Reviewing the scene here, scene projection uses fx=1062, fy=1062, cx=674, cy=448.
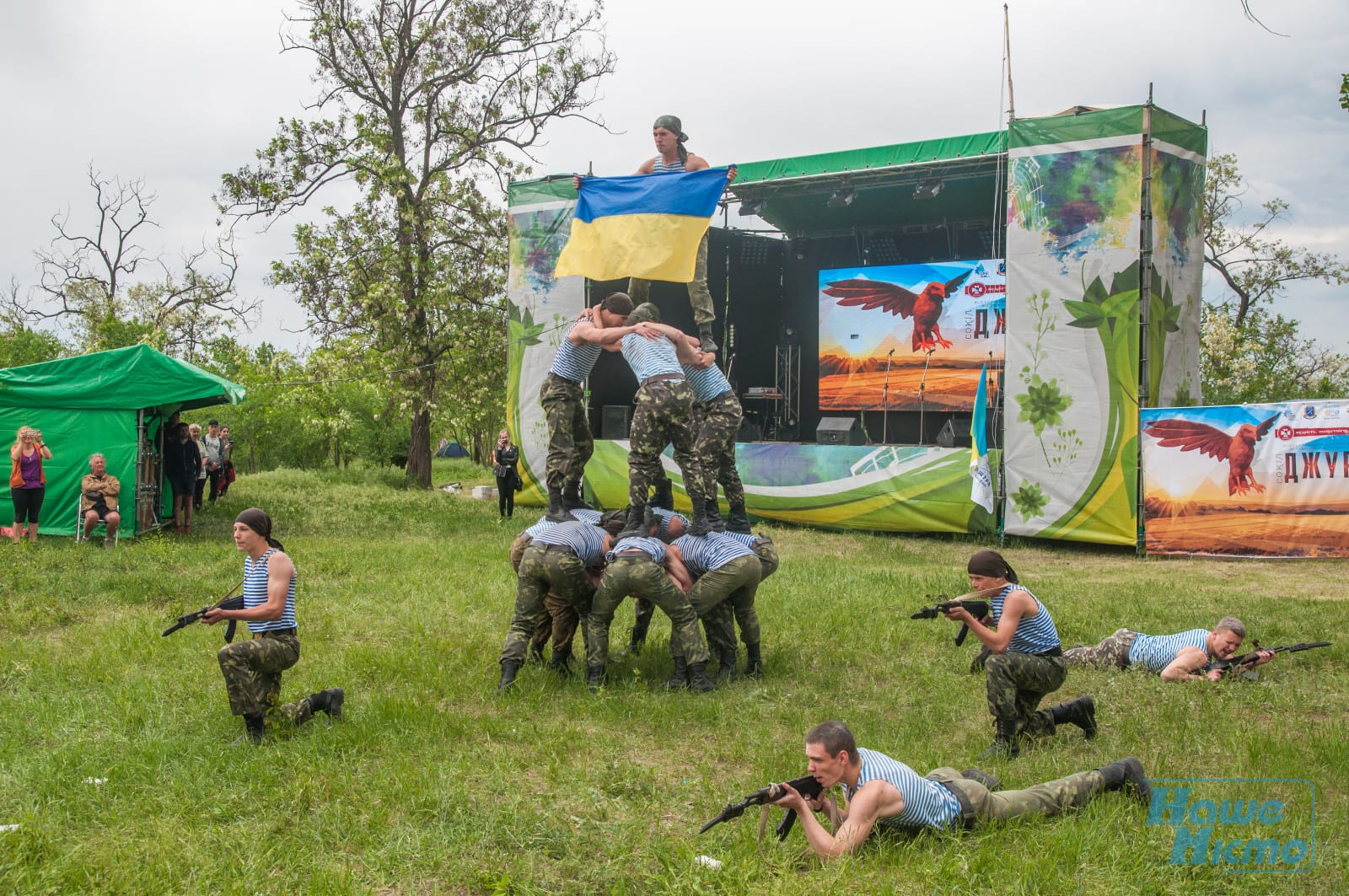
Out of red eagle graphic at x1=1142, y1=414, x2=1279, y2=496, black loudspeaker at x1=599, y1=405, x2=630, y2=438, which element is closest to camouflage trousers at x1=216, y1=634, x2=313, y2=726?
red eagle graphic at x1=1142, y1=414, x2=1279, y2=496

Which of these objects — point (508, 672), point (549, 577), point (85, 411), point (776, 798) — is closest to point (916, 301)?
point (549, 577)

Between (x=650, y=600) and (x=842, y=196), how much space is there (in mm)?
12332

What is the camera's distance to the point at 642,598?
26.2 ft

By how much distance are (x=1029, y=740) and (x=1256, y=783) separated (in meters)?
1.22

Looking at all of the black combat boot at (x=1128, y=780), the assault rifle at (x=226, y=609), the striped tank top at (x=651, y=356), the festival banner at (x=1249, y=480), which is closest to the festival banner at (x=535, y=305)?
the festival banner at (x=1249, y=480)

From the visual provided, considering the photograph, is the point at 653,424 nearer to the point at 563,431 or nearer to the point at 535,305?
the point at 563,431

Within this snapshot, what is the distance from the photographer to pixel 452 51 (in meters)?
23.1

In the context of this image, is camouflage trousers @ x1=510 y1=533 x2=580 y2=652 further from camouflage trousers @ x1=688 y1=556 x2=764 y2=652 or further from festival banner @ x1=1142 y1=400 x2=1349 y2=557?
festival banner @ x1=1142 y1=400 x2=1349 y2=557

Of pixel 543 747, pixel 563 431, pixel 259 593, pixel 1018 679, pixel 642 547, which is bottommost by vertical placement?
pixel 543 747

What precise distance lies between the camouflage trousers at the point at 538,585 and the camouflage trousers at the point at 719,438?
1.52m

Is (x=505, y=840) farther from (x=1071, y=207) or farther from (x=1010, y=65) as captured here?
(x=1010, y=65)

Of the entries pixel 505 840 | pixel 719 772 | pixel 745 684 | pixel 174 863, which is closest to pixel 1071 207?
pixel 745 684

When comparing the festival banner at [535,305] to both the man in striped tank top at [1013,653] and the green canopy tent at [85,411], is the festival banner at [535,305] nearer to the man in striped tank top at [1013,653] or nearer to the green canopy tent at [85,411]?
the green canopy tent at [85,411]

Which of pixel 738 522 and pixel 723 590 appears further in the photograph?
pixel 738 522
